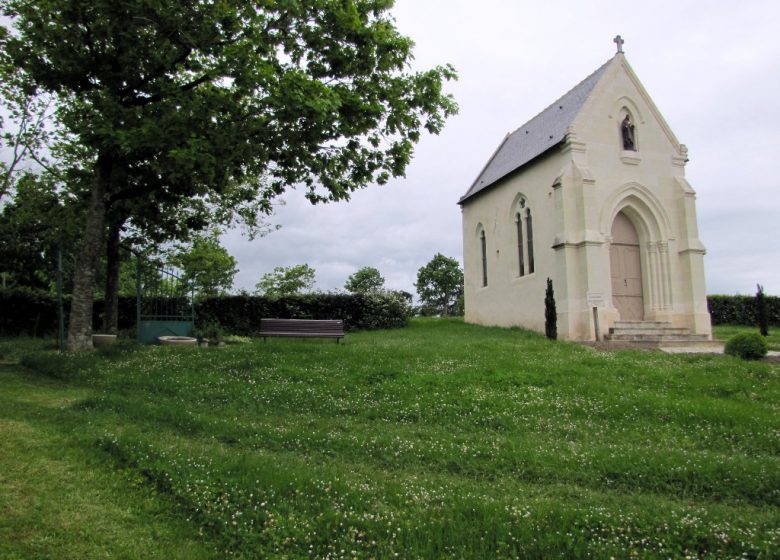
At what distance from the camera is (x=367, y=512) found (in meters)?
5.20

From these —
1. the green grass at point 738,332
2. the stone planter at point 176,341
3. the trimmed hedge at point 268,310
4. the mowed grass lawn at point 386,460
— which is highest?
the trimmed hedge at point 268,310

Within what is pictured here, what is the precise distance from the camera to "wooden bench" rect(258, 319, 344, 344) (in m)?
18.0

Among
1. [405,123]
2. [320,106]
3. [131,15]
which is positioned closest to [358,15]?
[405,123]

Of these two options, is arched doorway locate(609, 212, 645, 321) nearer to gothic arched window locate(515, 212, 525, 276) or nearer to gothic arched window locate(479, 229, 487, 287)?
gothic arched window locate(515, 212, 525, 276)

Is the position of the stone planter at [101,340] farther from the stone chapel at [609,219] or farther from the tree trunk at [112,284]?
the stone chapel at [609,219]

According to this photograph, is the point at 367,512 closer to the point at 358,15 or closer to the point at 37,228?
the point at 358,15

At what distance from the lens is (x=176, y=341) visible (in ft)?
55.0

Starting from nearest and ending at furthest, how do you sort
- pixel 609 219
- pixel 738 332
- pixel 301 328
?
pixel 301 328 → pixel 609 219 → pixel 738 332

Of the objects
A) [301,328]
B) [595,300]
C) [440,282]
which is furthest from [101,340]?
[440,282]

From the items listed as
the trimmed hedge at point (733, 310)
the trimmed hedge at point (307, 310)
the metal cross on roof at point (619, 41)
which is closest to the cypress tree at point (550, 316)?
the trimmed hedge at point (307, 310)

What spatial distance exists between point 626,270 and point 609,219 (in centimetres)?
258

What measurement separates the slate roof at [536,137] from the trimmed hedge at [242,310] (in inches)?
321

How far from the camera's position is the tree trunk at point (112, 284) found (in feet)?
59.8

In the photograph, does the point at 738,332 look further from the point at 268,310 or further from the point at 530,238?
the point at 268,310
